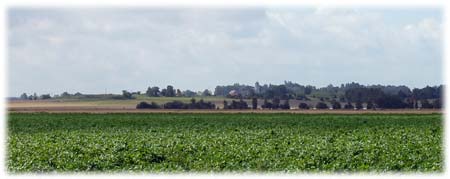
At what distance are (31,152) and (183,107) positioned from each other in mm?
56471

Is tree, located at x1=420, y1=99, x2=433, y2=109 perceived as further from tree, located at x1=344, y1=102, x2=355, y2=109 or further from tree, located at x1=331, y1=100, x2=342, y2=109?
tree, located at x1=331, y1=100, x2=342, y2=109

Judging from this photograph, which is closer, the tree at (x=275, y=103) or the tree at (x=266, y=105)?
the tree at (x=266, y=105)

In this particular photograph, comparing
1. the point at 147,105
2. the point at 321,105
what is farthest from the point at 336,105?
the point at 147,105

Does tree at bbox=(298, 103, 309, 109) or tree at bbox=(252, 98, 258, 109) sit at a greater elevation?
tree at bbox=(252, 98, 258, 109)

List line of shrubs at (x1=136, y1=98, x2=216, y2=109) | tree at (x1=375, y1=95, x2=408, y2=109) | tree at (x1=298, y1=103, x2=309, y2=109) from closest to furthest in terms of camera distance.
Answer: tree at (x1=375, y1=95, x2=408, y2=109)
line of shrubs at (x1=136, y1=98, x2=216, y2=109)
tree at (x1=298, y1=103, x2=309, y2=109)

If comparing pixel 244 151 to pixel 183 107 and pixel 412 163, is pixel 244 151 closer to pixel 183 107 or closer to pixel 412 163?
pixel 412 163

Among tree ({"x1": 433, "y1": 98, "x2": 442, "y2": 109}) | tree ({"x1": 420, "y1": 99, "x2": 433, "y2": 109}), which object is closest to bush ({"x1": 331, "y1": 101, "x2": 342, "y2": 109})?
tree ({"x1": 420, "y1": 99, "x2": 433, "y2": 109})

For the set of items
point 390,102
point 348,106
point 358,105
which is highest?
point 390,102

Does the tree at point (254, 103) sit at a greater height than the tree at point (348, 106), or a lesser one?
greater

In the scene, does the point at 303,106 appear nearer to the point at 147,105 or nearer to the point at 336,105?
the point at 336,105

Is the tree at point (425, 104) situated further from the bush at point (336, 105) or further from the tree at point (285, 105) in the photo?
the tree at point (285, 105)

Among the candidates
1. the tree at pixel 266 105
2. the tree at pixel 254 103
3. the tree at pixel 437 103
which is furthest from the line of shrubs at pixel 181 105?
the tree at pixel 437 103

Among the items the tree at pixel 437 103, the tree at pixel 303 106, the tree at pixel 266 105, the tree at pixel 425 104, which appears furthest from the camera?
the tree at pixel 303 106

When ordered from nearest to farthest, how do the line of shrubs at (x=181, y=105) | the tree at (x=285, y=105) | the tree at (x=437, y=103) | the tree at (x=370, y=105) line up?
the tree at (x=437, y=103)
the tree at (x=370, y=105)
the line of shrubs at (x=181, y=105)
the tree at (x=285, y=105)
